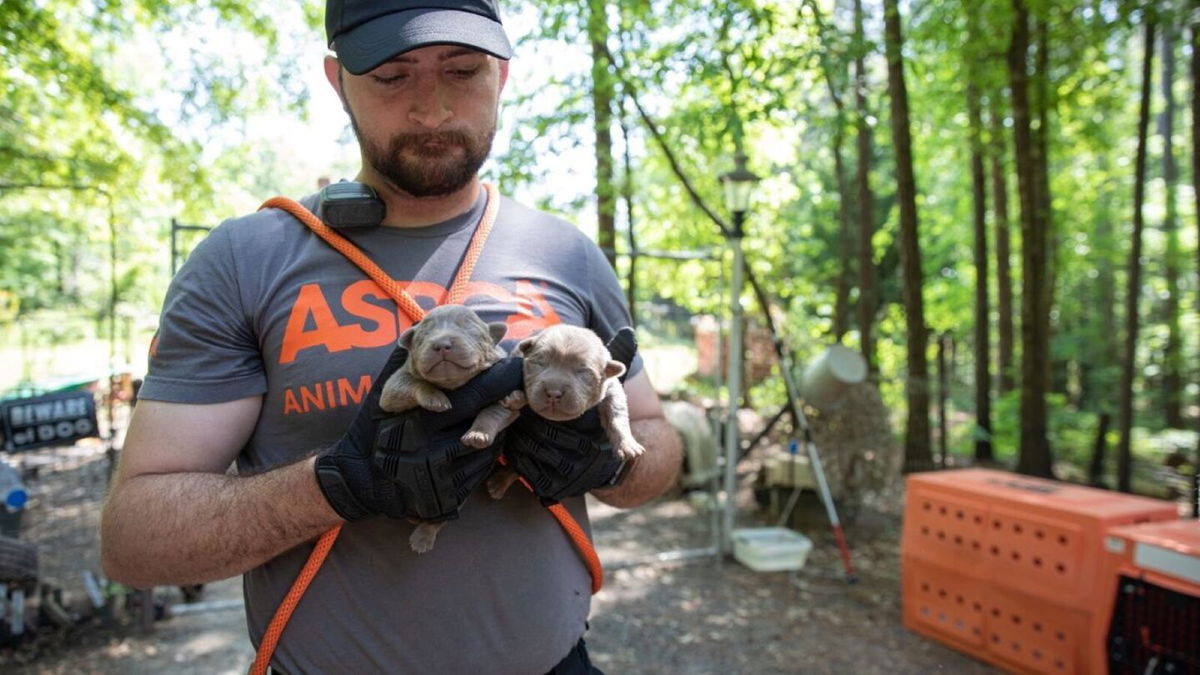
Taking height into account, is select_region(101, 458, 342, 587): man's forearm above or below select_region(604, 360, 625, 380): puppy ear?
below

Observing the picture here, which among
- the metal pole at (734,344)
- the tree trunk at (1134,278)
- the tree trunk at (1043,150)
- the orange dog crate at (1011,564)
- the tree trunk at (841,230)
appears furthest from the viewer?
the tree trunk at (1134,278)

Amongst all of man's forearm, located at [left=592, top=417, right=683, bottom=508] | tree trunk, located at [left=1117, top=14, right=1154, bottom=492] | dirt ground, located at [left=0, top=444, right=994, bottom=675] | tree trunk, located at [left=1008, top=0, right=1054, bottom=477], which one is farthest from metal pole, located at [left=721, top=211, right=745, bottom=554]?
tree trunk, located at [left=1117, top=14, right=1154, bottom=492]

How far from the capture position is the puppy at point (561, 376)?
177cm

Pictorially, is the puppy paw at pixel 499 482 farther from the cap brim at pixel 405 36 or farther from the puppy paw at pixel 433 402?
the cap brim at pixel 405 36

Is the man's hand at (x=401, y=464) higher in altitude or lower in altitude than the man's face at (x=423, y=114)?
lower

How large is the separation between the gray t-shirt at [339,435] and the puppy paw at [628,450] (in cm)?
28

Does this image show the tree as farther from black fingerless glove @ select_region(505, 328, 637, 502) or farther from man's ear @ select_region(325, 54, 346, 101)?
man's ear @ select_region(325, 54, 346, 101)

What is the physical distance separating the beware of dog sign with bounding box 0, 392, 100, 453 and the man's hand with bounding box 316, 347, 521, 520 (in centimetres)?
576

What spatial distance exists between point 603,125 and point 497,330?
9.53 m

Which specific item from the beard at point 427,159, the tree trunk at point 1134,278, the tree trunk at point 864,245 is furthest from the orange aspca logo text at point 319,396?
the tree trunk at point 1134,278

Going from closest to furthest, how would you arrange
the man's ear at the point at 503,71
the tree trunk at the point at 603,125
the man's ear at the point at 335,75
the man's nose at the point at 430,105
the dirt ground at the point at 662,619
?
the man's nose at the point at 430,105, the man's ear at the point at 335,75, the man's ear at the point at 503,71, the dirt ground at the point at 662,619, the tree trunk at the point at 603,125

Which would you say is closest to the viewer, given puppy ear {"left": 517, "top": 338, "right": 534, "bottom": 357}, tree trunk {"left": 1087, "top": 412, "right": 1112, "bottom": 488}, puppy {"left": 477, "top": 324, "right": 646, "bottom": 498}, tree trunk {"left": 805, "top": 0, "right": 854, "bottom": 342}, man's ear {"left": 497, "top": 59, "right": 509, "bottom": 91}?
puppy {"left": 477, "top": 324, "right": 646, "bottom": 498}

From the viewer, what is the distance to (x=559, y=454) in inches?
71.7

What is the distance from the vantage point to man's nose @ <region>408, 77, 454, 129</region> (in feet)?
6.49
